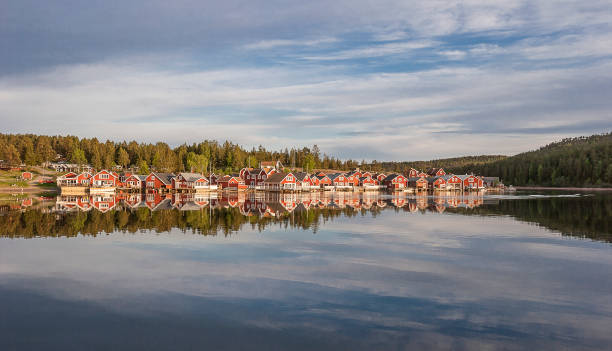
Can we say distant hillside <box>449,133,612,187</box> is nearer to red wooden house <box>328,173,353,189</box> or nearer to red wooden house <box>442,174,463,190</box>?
red wooden house <box>442,174,463,190</box>

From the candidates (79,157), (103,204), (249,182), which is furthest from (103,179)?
(103,204)

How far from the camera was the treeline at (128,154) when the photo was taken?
12073 cm

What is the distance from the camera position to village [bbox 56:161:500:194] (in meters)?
84.3

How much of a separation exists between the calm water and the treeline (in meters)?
106

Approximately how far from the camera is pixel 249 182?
98125 mm

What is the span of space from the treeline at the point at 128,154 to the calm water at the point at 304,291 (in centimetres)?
10596

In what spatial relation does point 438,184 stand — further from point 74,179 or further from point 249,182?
point 74,179

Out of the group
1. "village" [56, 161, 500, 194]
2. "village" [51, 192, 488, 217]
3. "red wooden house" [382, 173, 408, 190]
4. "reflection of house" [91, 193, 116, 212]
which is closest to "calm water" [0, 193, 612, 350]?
"village" [51, 192, 488, 217]

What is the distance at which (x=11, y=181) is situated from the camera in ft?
286

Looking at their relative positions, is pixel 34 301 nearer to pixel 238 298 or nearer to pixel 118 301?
pixel 118 301

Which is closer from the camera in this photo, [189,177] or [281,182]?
[281,182]

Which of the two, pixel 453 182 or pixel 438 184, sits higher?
pixel 453 182

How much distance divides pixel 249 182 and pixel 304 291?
87.2 metres

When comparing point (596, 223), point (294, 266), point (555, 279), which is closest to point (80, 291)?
point (294, 266)
